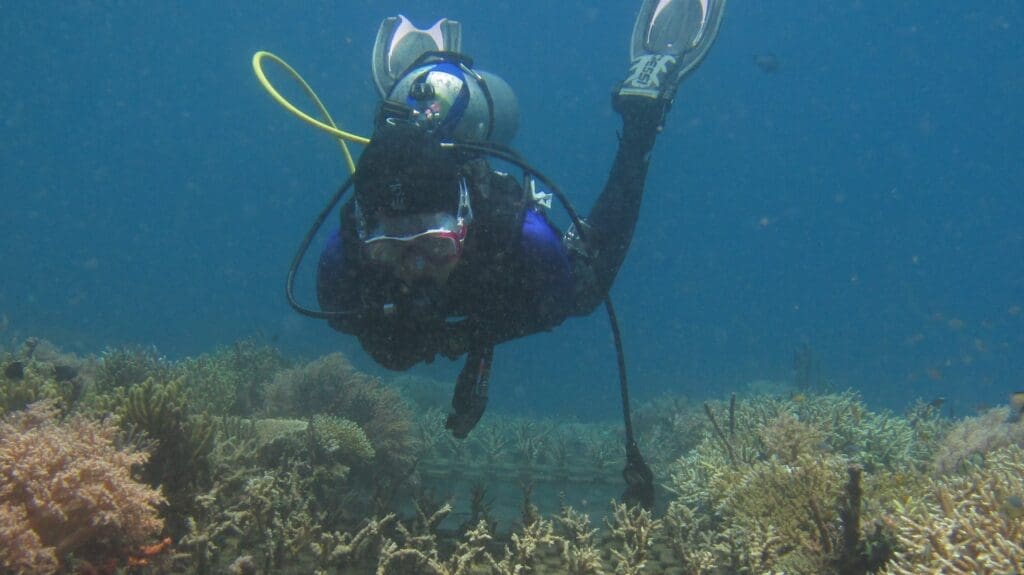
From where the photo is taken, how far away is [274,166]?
10106 centimetres

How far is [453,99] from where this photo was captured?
4715 mm

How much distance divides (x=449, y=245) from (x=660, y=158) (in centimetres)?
10579

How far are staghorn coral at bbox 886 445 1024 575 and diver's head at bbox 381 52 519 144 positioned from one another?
4.07 m

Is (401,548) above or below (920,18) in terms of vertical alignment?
below

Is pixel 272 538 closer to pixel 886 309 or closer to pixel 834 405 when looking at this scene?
pixel 834 405

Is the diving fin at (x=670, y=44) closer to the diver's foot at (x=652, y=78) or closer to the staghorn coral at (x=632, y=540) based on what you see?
the diver's foot at (x=652, y=78)

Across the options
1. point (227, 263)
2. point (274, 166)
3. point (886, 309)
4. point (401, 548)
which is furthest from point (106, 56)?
point (886, 309)

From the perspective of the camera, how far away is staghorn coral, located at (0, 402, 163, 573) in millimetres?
2639

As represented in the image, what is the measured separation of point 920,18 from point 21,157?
167642mm

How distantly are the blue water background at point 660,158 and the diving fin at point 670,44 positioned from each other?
41.9 m

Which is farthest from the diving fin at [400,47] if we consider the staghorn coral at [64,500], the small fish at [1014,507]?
the small fish at [1014,507]

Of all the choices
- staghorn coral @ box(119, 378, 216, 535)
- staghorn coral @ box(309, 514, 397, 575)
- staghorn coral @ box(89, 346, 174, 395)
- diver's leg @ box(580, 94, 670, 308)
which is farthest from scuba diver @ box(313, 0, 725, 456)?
staghorn coral @ box(89, 346, 174, 395)

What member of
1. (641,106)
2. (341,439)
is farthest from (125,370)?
(641,106)

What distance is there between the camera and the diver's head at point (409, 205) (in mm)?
3443
